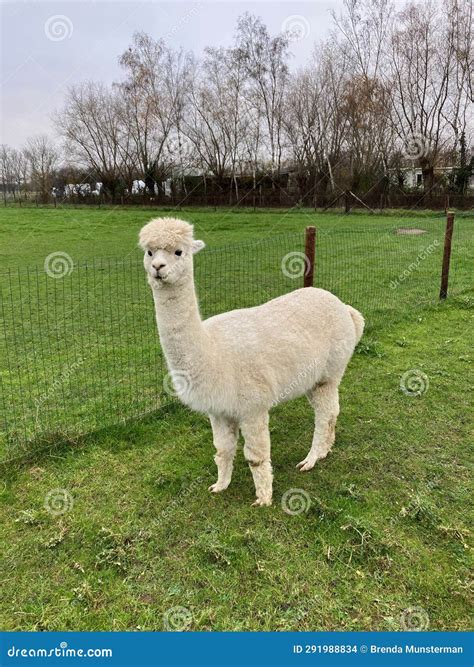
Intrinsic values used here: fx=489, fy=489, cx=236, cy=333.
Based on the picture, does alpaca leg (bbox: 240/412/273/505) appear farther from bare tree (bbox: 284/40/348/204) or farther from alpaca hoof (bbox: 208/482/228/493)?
bare tree (bbox: 284/40/348/204)

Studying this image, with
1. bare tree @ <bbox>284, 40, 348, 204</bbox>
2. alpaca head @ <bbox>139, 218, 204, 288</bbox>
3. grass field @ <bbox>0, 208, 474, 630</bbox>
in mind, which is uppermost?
bare tree @ <bbox>284, 40, 348, 204</bbox>

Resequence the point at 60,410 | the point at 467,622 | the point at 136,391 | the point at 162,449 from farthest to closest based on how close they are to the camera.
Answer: the point at 136,391
the point at 60,410
the point at 162,449
the point at 467,622

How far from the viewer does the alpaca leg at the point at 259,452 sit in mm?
2764

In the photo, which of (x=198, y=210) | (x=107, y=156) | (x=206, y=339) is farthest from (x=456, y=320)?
(x=107, y=156)

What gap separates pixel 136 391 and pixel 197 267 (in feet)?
18.8

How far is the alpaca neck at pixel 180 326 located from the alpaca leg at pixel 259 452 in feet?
1.70

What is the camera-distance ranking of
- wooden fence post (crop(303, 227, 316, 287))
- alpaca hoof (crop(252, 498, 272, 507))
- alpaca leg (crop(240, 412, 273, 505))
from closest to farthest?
alpaca leg (crop(240, 412, 273, 505)) < alpaca hoof (crop(252, 498, 272, 507)) < wooden fence post (crop(303, 227, 316, 287))

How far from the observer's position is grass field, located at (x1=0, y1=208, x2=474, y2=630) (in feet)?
7.35

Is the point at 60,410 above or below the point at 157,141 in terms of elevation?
below

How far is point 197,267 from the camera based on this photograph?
9.82 meters

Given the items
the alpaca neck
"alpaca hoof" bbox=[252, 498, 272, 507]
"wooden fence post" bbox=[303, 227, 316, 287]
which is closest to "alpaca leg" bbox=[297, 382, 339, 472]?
"alpaca hoof" bbox=[252, 498, 272, 507]

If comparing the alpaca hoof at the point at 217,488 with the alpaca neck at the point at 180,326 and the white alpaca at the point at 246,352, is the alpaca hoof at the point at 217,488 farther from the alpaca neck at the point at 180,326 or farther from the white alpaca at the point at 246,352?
the alpaca neck at the point at 180,326

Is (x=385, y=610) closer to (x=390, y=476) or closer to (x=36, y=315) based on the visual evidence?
(x=390, y=476)

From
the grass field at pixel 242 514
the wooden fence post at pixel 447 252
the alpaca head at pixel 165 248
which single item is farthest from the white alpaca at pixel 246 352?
the wooden fence post at pixel 447 252
